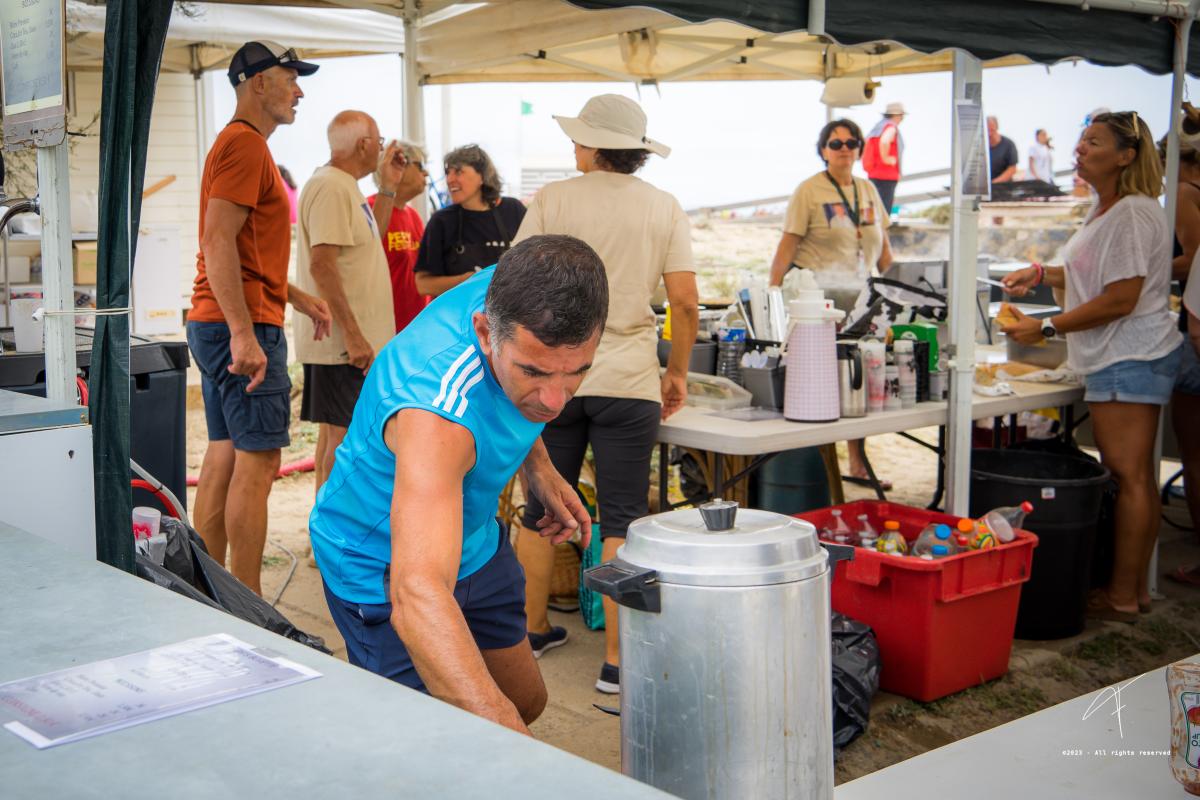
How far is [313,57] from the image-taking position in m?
9.95

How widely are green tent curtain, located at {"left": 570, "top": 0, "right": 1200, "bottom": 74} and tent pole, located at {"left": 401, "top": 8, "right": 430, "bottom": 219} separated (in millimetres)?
3003

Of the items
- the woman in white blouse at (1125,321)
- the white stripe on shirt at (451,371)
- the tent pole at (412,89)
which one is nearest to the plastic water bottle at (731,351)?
the woman in white blouse at (1125,321)

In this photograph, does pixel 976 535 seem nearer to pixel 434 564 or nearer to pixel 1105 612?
pixel 1105 612

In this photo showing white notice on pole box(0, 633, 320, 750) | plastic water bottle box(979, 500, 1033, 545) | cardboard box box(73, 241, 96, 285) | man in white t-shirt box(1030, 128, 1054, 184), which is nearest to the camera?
white notice on pole box(0, 633, 320, 750)

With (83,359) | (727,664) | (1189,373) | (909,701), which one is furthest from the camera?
(1189,373)

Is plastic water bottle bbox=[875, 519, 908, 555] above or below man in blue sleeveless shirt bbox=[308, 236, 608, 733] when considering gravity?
below

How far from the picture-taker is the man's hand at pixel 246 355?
3641 mm

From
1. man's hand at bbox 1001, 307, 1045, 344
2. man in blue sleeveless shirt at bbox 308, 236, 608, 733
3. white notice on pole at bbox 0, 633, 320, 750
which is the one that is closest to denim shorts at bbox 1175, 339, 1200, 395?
man's hand at bbox 1001, 307, 1045, 344

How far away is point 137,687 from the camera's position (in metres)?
1.14

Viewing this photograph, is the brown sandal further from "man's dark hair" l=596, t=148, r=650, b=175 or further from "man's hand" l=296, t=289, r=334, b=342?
"man's hand" l=296, t=289, r=334, b=342

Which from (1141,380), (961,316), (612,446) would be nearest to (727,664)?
(612,446)

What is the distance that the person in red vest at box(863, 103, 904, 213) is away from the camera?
9.50 metres

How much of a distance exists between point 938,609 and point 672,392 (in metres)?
1.12

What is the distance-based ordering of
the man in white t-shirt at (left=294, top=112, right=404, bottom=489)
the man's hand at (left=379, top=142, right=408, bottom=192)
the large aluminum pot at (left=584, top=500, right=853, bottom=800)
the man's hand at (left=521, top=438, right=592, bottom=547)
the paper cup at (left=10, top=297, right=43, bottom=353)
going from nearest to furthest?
1. the large aluminum pot at (left=584, top=500, right=853, bottom=800)
2. the man's hand at (left=521, top=438, right=592, bottom=547)
3. the paper cup at (left=10, top=297, right=43, bottom=353)
4. the man in white t-shirt at (left=294, top=112, right=404, bottom=489)
5. the man's hand at (left=379, top=142, right=408, bottom=192)
